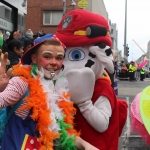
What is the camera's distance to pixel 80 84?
2.55m

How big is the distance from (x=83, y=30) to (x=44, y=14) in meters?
24.8

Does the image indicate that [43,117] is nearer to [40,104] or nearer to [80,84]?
[40,104]

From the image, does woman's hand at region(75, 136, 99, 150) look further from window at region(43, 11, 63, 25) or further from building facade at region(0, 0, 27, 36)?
window at region(43, 11, 63, 25)

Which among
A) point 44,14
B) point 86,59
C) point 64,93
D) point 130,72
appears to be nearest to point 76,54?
point 86,59

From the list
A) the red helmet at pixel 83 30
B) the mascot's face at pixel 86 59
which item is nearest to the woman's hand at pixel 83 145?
the mascot's face at pixel 86 59

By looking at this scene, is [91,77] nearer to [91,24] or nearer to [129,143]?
[91,24]

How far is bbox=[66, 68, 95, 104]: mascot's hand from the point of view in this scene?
2.54m

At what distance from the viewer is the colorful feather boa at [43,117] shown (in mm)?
2070

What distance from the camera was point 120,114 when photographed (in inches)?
113

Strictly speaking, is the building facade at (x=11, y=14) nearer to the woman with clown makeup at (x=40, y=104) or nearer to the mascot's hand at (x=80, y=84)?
the mascot's hand at (x=80, y=84)

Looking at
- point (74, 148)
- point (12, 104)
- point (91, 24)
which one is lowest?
point (74, 148)

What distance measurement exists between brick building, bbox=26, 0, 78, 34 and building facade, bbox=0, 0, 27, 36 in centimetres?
1213

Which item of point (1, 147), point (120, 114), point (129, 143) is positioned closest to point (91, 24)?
point (120, 114)

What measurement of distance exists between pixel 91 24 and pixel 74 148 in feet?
3.46
